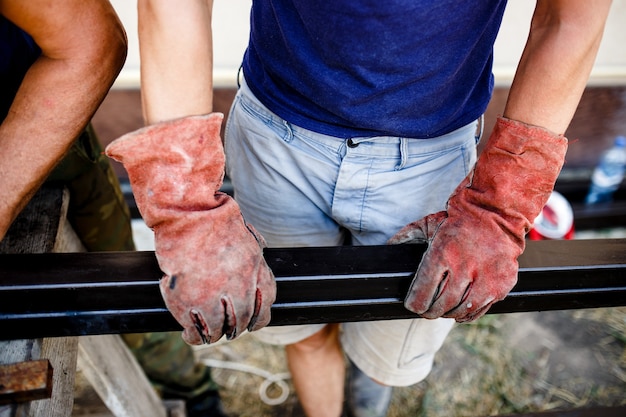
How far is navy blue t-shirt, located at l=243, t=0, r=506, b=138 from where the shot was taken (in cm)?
86

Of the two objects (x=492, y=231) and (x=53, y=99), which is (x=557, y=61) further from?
(x=53, y=99)

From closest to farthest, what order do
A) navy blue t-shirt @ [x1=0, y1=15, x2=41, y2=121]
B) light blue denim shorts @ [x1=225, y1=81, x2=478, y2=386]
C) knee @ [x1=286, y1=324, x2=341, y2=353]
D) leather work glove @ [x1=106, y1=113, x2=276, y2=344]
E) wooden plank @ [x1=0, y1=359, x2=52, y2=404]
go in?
wooden plank @ [x1=0, y1=359, x2=52, y2=404]
leather work glove @ [x1=106, y1=113, x2=276, y2=344]
navy blue t-shirt @ [x1=0, y1=15, x2=41, y2=121]
light blue denim shorts @ [x1=225, y1=81, x2=478, y2=386]
knee @ [x1=286, y1=324, x2=341, y2=353]

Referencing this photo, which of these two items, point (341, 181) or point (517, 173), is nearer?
point (517, 173)

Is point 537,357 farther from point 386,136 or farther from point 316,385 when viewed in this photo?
point 386,136

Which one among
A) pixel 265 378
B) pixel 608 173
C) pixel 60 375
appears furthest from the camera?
pixel 608 173

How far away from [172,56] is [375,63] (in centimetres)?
35

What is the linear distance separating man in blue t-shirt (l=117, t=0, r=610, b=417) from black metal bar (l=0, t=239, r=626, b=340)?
37 mm

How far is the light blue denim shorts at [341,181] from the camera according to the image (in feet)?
3.50

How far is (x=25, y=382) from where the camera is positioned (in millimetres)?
695

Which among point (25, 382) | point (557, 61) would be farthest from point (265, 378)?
point (557, 61)

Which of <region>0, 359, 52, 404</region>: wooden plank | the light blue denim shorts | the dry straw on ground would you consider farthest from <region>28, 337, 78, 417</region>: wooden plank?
the dry straw on ground

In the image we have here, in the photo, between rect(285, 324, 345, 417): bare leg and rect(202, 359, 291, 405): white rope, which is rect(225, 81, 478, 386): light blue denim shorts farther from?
rect(202, 359, 291, 405): white rope

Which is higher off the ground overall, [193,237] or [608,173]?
[193,237]

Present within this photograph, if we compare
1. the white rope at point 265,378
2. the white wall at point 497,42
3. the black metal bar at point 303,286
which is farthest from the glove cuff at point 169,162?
the white rope at point 265,378
